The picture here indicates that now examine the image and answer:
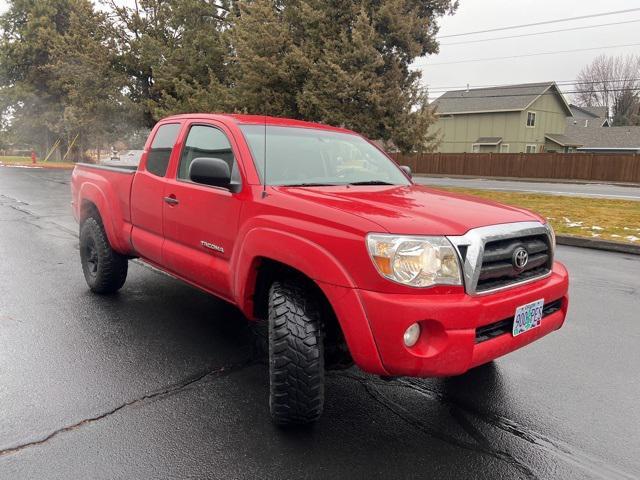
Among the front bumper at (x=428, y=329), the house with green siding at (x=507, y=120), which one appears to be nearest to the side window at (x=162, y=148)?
the front bumper at (x=428, y=329)

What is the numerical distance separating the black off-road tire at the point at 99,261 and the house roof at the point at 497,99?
37.1m

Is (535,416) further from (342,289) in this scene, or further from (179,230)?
(179,230)

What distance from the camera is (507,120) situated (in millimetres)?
40438

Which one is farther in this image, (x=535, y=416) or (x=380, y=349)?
(x=535, y=416)

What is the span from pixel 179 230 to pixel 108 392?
128 cm

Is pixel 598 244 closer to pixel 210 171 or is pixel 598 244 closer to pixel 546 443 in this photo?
pixel 546 443

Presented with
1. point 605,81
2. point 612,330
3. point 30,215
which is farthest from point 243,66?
point 605,81

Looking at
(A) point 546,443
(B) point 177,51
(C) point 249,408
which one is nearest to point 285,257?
(C) point 249,408

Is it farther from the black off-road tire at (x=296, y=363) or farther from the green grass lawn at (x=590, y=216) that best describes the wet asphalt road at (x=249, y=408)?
the green grass lawn at (x=590, y=216)

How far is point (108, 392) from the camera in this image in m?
3.21

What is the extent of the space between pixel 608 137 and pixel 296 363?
51.7m

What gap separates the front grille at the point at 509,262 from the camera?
2.67m

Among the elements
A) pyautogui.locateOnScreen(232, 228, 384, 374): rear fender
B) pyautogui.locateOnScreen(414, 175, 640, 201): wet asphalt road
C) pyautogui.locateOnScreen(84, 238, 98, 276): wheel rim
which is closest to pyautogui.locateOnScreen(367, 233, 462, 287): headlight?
pyautogui.locateOnScreen(232, 228, 384, 374): rear fender

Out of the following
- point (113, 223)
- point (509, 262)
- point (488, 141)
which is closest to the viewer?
point (509, 262)
